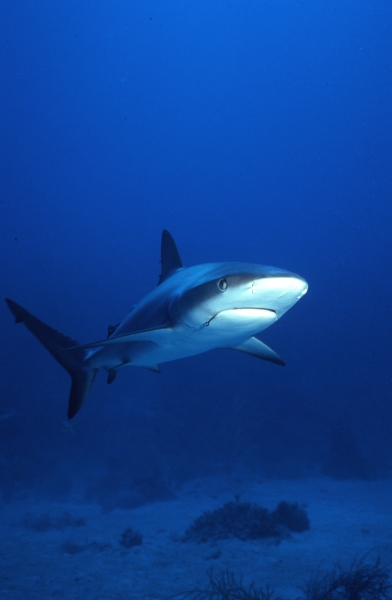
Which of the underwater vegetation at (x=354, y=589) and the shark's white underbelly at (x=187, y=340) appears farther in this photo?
the underwater vegetation at (x=354, y=589)

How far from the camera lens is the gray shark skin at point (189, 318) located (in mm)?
2258

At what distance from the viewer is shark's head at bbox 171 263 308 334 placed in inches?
84.8

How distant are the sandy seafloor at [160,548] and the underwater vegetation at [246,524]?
26 centimetres

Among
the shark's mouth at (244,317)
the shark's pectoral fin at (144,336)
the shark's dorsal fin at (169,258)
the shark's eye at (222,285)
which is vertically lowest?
the shark's mouth at (244,317)

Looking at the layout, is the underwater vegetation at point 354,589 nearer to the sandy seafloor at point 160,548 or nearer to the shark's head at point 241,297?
the sandy seafloor at point 160,548

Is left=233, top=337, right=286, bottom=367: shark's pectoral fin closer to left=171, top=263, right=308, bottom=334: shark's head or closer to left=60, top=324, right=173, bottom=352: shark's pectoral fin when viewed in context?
left=60, top=324, right=173, bottom=352: shark's pectoral fin

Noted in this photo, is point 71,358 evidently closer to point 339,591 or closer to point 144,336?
point 144,336

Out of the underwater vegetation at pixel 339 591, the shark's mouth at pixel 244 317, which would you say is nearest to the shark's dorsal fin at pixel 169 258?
the shark's mouth at pixel 244 317

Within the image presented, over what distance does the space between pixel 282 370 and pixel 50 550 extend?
108 ft

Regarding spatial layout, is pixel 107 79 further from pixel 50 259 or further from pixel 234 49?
pixel 50 259

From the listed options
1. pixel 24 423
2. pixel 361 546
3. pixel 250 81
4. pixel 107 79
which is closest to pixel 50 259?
pixel 107 79

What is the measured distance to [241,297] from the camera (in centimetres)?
232

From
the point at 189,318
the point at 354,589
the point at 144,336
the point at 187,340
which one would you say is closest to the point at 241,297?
the point at 189,318

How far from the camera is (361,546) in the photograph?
784 centimetres
